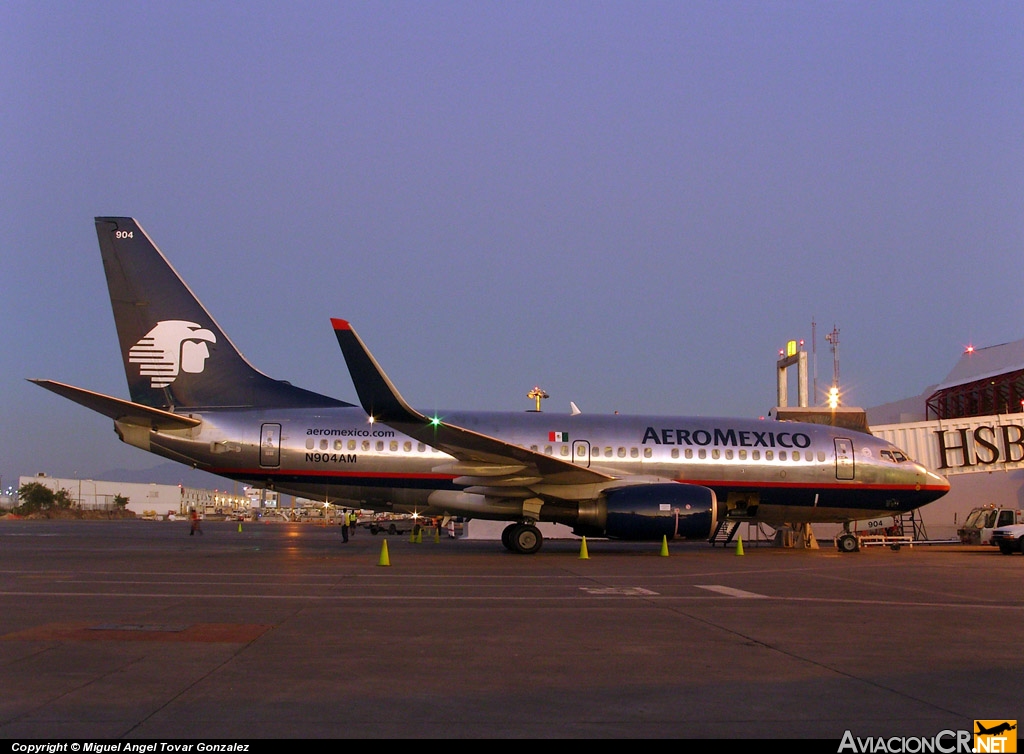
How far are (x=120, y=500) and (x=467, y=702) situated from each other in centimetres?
12392

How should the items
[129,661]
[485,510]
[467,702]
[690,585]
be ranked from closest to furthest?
[467,702]
[129,661]
[690,585]
[485,510]

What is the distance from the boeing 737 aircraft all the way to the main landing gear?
3cm

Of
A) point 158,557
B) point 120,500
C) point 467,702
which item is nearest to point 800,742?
point 467,702

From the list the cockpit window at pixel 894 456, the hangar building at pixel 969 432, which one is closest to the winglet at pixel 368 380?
the cockpit window at pixel 894 456

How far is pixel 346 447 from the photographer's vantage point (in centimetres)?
2298

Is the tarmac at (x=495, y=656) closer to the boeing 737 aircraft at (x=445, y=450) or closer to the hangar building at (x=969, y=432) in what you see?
the boeing 737 aircraft at (x=445, y=450)

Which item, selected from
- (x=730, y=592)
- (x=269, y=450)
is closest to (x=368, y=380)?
(x=269, y=450)

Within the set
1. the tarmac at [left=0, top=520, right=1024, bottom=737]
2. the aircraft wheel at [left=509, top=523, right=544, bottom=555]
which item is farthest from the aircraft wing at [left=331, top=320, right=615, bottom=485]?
the tarmac at [left=0, top=520, right=1024, bottom=737]

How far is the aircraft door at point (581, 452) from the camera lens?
23438mm

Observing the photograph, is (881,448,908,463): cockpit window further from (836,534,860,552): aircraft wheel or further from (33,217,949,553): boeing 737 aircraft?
(836,534,860,552): aircraft wheel

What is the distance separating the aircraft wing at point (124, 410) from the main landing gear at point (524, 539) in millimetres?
8115

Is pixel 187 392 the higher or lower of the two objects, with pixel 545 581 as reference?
higher

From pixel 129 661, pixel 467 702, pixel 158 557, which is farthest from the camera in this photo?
pixel 158 557

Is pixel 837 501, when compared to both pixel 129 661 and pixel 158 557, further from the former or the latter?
pixel 129 661
